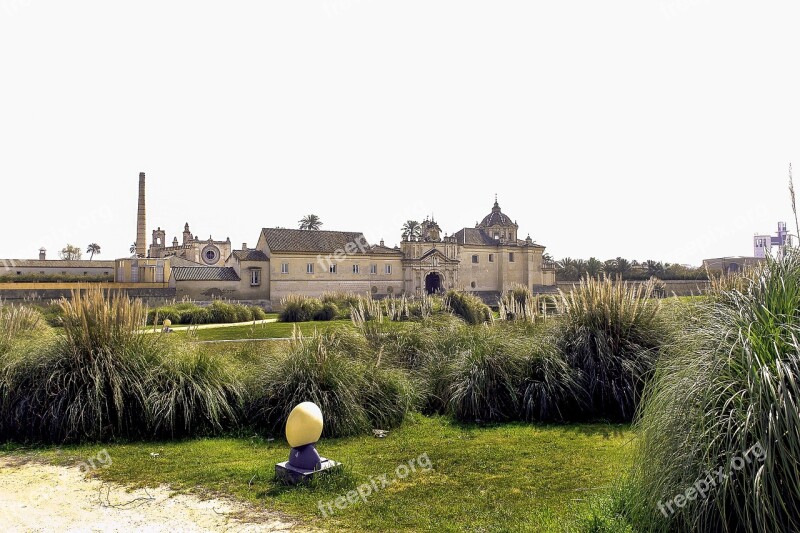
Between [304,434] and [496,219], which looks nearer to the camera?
[304,434]

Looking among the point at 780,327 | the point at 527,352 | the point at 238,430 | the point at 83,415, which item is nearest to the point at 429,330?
the point at 527,352

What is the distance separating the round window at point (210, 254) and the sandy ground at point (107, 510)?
5284 centimetres

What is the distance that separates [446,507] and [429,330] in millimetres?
6256

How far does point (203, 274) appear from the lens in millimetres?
40844

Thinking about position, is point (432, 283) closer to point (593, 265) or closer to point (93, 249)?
point (593, 265)

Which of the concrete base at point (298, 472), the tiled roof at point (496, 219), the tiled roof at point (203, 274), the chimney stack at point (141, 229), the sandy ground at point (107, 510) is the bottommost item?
the sandy ground at point (107, 510)

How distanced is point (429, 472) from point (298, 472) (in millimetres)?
1370

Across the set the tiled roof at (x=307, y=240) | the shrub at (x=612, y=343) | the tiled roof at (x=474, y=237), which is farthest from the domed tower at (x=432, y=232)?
the shrub at (x=612, y=343)

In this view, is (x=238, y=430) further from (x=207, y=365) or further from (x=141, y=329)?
(x=141, y=329)

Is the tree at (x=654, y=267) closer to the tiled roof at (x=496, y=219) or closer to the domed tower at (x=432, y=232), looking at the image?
the tiled roof at (x=496, y=219)

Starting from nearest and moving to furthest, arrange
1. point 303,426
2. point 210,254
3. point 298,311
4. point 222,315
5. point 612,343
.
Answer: point 303,426, point 612,343, point 222,315, point 298,311, point 210,254

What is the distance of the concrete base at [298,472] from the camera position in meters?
5.46

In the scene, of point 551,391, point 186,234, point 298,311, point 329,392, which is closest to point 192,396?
point 329,392

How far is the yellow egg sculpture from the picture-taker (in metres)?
5.50
